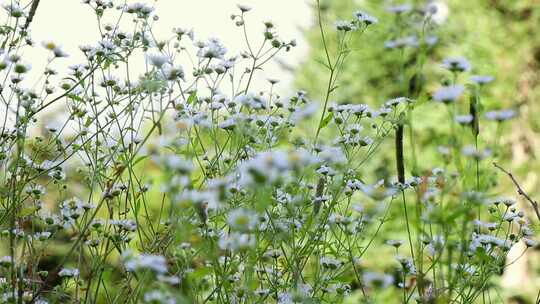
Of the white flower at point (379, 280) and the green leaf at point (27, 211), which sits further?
the green leaf at point (27, 211)

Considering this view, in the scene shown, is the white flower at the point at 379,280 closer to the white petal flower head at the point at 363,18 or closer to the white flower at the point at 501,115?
the white flower at the point at 501,115

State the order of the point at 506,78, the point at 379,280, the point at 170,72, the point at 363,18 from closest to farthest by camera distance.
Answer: the point at 379,280, the point at 170,72, the point at 363,18, the point at 506,78

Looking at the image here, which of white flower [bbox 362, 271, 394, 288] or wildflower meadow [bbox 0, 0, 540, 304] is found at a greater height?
wildflower meadow [bbox 0, 0, 540, 304]

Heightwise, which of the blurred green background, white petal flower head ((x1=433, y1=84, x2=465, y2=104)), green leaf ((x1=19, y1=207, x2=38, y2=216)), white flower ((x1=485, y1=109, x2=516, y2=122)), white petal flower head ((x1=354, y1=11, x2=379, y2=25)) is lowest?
green leaf ((x1=19, y1=207, x2=38, y2=216))

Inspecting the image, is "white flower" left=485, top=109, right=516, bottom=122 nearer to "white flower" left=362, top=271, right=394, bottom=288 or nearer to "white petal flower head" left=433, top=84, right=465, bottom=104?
"white petal flower head" left=433, top=84, right=465, bottom=104

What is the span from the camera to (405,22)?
4.99ft

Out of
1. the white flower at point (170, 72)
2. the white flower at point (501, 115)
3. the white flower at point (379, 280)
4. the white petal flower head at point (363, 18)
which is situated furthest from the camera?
the white petal flower head at point (363, 18)

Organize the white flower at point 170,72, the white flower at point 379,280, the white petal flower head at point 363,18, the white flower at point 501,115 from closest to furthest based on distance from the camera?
the white flower at point 379,280
the white flower at point 501,115
the white flower at point 170,72
the white petal flower head at point 363,18

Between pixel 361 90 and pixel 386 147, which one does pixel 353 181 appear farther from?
pixel 361 90

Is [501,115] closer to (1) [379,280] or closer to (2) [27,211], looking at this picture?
(1) [379,280]

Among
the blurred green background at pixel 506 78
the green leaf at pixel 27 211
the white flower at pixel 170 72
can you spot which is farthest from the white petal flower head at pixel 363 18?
the blurred green background at pixel 506 78

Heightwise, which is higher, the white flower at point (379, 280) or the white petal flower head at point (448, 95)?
the white petal flower head at point (448, 95)

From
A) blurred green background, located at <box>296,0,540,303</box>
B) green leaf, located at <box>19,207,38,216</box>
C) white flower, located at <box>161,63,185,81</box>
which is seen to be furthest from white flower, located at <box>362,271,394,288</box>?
blurred green background, located at <box>296,0,540,303</box>

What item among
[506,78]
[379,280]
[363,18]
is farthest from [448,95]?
[506,78]
